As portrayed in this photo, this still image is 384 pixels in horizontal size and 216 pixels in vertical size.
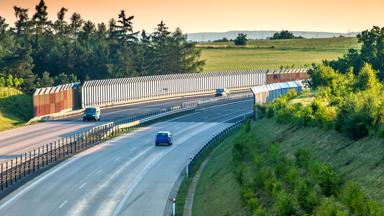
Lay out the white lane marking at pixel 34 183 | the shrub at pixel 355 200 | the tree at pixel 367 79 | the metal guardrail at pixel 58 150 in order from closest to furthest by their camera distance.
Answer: the shrub at pixel 355 200 < the white lane marking at pixel 34 183 < the metal guardrail at pixel 58 150 < the tree at pixel 367 79

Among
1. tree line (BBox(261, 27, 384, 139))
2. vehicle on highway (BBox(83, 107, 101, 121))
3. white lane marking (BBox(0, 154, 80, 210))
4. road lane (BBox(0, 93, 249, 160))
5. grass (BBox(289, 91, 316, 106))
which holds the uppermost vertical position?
tree line (BBox(261, 27, 384, 139))

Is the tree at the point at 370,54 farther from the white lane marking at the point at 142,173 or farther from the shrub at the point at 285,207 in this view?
the shrub at the point at 285,207

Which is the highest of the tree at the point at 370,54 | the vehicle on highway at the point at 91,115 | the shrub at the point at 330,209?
the tree at the point at 370,54

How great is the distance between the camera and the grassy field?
3403 cm

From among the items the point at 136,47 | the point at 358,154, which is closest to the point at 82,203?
the point at 358,154

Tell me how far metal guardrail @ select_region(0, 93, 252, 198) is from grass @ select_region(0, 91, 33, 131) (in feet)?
52.1

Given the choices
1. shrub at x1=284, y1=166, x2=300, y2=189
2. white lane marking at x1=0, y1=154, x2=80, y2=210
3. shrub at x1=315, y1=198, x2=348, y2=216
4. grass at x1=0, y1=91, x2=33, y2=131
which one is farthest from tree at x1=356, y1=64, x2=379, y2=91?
grass at x1=0, y1=91, x2=33, y2=131

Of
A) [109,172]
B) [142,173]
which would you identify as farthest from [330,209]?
[109,172]

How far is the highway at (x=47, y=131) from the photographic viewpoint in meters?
76.8

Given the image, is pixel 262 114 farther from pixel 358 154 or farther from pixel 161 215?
pixel 358 154

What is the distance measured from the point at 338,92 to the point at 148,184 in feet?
78.7

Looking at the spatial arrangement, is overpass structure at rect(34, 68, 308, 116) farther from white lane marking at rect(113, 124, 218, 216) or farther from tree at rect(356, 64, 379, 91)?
tree at rect(356, 64, 379, 91)

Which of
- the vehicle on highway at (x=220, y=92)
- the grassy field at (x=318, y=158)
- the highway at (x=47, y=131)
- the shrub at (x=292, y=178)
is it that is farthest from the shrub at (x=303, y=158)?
the vehicle on highway at (x=220, y=92)

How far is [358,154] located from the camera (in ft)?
124
